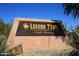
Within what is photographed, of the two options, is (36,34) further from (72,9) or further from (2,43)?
(72,9)

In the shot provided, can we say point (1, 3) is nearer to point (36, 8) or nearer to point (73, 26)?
point (36, 8)

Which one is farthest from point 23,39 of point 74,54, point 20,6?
point 74,54

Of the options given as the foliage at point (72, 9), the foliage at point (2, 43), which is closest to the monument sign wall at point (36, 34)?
the foliage at point (2, 43)

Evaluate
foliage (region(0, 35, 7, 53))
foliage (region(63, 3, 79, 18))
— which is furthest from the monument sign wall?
foliage (region(63, 3, 79, 18))

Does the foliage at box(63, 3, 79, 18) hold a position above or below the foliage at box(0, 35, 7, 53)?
above

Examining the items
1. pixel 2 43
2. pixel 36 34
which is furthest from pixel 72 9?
pixel 2 43

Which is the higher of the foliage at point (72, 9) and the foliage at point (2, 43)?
the foliage at point (72, 9)

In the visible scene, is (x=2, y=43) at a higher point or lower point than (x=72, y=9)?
lower

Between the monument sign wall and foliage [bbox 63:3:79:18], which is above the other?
foliage [bbox 63:3:79:18]

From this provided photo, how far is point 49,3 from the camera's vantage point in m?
3.95

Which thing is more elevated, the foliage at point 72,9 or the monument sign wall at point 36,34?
the foliage at point 72,9

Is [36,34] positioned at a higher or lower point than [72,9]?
lower

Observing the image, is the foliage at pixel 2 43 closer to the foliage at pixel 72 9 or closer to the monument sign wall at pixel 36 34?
the monument sign wall at pixel 36 34

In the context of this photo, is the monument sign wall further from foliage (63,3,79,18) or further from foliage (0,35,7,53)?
foliage (63,3,79,18)
